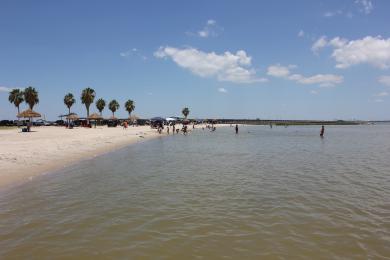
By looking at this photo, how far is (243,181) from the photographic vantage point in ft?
50.0

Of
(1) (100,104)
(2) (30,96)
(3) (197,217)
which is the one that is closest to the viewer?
(3) (197,217)

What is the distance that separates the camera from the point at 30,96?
8125 centimetres

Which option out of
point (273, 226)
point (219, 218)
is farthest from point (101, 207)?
point (273, 226)

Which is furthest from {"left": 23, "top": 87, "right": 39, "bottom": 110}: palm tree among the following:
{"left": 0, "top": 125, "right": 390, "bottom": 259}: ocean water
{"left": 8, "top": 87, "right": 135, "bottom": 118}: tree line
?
{"left": 0, "top": 125, "right": 390, "bottom": 259}: ocean water

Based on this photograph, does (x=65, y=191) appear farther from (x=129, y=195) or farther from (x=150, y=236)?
(x=150, y=236)

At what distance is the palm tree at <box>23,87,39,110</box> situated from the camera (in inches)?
3191

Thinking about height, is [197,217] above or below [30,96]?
below

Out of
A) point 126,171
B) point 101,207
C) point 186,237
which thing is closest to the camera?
point 186,237

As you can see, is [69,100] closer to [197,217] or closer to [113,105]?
[113,105]

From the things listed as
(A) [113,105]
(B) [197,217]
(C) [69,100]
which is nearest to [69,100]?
(C) [69,100]

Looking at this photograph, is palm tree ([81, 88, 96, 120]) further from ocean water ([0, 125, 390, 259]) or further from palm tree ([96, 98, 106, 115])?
ocean water ([0, 125, 390, 259])

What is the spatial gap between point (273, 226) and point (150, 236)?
10.2ft

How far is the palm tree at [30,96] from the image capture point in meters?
81.1

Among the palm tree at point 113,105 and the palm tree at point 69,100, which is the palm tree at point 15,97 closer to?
the palm tree at point 69,100
